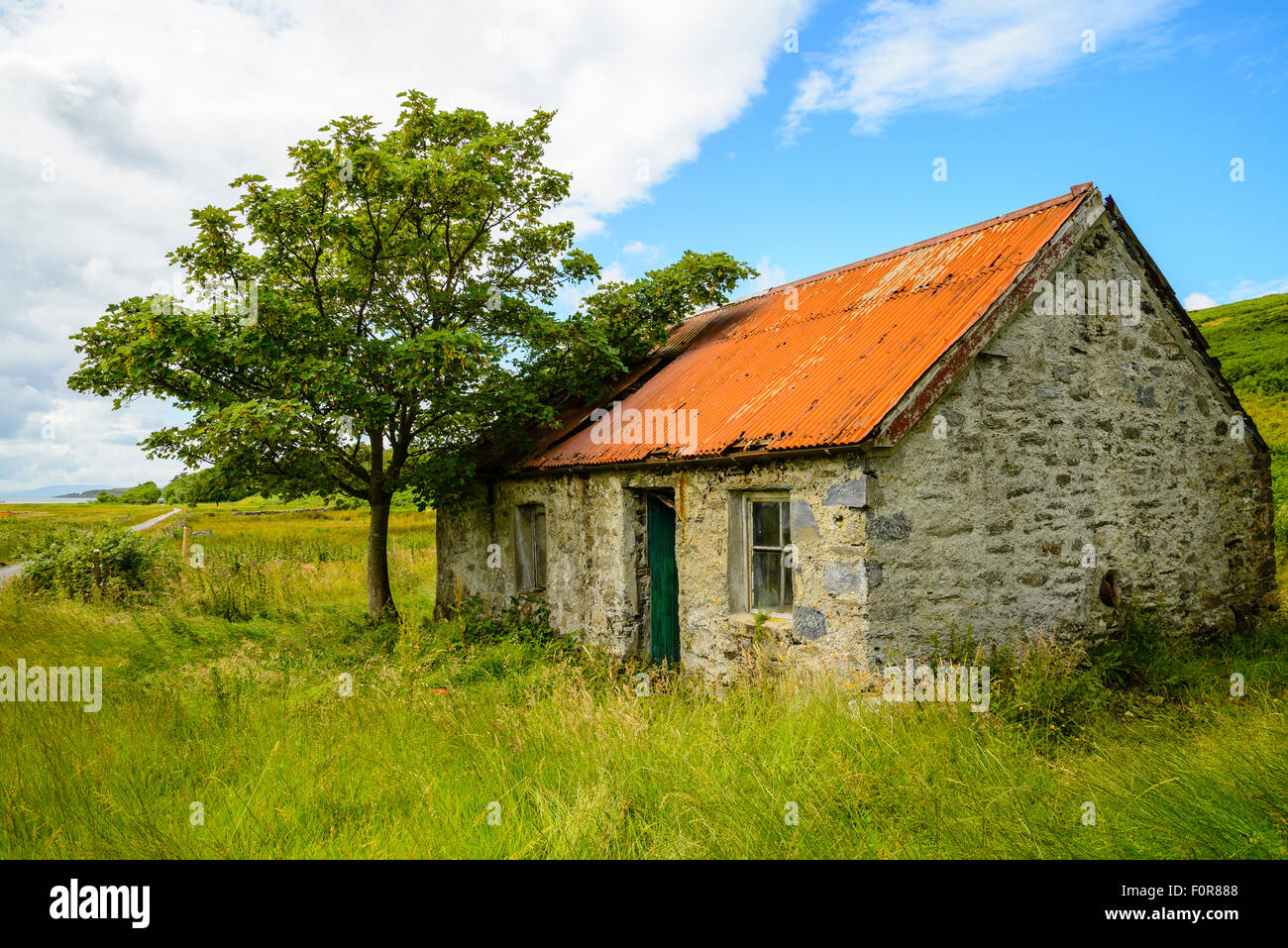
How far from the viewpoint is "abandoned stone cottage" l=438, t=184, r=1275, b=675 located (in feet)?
21.9

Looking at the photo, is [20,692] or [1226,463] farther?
[1226,463]

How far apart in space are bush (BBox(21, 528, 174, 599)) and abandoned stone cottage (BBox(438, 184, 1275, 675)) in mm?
8173

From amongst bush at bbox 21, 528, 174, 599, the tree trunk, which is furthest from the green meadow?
bush at bbox 21, 528, 174, 599

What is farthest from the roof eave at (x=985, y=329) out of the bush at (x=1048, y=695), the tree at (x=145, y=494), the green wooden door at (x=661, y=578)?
the tree at (x=145, y=494)

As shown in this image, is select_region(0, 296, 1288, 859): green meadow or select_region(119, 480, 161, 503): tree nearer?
select_region(0, 296, 1288, 859): green meadow

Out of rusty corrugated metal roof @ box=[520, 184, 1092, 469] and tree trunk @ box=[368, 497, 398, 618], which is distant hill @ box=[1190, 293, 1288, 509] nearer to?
rusty corrugated metal roof @ box=[520, 184, 1092, 469]

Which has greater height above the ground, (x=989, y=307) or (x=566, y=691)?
(x=989, y=307)

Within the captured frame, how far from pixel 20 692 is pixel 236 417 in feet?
12.1

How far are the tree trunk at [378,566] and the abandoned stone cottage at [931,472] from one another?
314 cm

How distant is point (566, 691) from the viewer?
718 centimetres

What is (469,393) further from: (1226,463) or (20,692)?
(1226,463)

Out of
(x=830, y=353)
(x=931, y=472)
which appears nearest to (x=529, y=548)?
(x=830, y=353)

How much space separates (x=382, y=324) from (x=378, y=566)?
398cm
